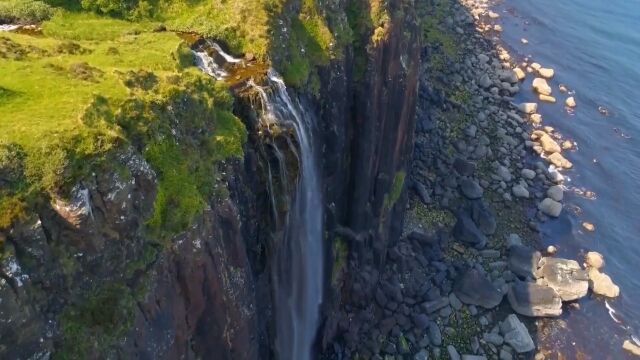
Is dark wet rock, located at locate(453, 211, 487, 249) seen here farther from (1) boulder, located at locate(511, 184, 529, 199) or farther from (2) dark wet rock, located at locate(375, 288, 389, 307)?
(2) dark wet rock, located at locate(375, 288, 389, 307)

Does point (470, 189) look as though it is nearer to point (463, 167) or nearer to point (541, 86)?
point (463, 167)

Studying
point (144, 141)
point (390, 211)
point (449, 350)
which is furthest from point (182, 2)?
point (449, 350)

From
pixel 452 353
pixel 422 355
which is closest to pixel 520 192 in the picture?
pixel 452 353

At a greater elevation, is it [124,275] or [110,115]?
[110,115]

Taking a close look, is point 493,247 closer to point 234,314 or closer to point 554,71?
point 234,314

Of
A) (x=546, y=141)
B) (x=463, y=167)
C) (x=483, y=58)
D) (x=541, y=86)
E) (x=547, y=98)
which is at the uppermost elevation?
(x=483, y=58)

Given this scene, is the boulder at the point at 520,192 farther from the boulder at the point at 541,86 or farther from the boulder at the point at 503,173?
the boulder at the point at 541,86
